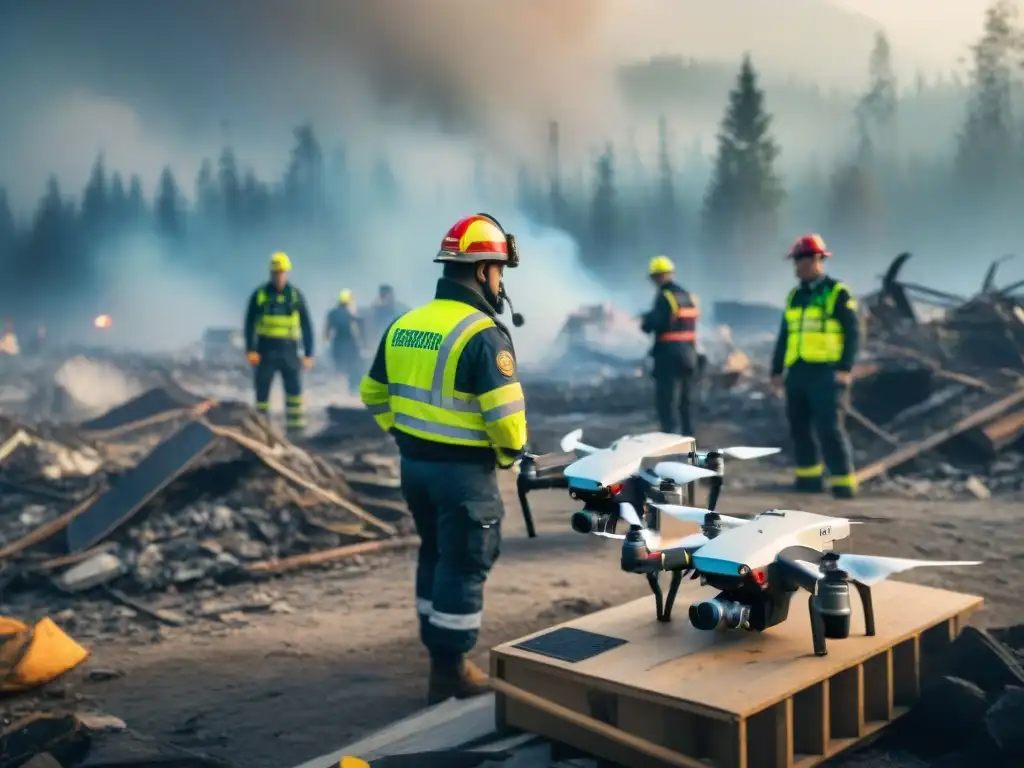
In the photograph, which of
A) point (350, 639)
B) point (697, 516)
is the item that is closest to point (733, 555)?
point (697, 516)

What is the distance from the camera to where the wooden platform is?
2.74 m

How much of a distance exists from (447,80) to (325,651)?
26.7 meters

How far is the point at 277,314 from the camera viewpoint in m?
10.3

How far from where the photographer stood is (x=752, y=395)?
40.5 feet

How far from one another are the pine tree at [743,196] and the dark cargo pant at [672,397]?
28.1m

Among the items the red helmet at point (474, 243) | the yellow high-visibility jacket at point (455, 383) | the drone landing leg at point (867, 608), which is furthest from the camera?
the red helmet at point (474, 243)

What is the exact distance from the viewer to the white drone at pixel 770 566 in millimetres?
2873

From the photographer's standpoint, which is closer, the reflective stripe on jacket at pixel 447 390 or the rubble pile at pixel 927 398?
the reflective stripe on jacket at pixel 447 390

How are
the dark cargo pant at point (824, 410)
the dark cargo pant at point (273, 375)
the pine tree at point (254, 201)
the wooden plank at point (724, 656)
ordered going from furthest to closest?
1. the pine tree at point (254, 201)
2. the dark cargo pant at point (273, 375)
3. the dark cargo pant at point (824, 410)
4. the wooden plank at point (724, 656)

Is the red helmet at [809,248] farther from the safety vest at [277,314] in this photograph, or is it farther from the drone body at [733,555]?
the safety vest at [277,314]

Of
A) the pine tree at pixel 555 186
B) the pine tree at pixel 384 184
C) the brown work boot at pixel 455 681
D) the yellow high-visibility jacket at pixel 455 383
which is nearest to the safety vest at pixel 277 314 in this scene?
the yellow high-visibility jacket at pixel 455 383

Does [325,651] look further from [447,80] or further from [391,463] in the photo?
[447,80]

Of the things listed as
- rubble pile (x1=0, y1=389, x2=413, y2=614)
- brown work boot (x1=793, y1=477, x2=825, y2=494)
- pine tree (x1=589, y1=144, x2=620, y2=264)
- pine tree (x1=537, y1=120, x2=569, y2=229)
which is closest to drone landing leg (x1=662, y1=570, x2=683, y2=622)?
rubble pile (x1=0, y1=389, x2=413, y2=614)

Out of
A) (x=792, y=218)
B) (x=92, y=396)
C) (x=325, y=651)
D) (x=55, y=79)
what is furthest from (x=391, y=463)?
(x=792, y=218)
